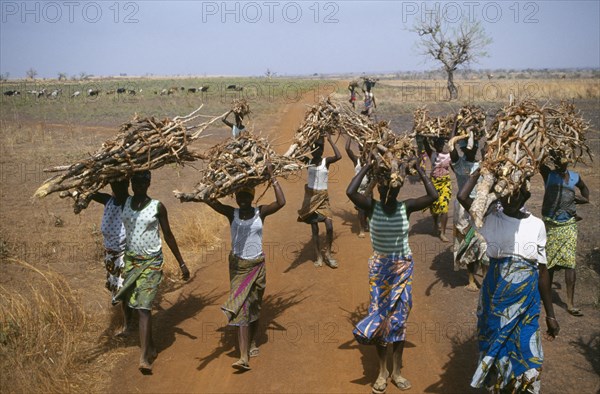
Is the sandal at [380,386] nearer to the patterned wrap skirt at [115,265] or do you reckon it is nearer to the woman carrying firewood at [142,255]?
the woman carrying firewood at [142,255]

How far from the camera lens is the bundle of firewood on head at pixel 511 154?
3328 millimetres

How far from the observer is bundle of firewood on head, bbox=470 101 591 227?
333cm

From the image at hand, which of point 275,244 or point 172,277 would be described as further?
point 275,244

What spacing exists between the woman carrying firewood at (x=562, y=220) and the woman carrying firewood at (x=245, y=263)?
3.21 m

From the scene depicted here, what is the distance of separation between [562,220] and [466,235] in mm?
1093

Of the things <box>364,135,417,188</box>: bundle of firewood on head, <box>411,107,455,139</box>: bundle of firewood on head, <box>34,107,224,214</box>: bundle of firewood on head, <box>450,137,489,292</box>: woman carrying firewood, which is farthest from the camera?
<box>411,107,455,139</box>: bundle of firewood on head

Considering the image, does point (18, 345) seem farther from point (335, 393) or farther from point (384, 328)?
point (384, 328)

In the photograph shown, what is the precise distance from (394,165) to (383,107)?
86.4 feet

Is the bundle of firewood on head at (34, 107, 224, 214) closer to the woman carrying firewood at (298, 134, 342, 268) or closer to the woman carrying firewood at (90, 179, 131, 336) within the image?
the woman carrying firewood at (90, 179, 131, 336)

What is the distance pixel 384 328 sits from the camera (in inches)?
165

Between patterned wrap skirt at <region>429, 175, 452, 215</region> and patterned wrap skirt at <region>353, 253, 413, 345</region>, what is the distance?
4189mm

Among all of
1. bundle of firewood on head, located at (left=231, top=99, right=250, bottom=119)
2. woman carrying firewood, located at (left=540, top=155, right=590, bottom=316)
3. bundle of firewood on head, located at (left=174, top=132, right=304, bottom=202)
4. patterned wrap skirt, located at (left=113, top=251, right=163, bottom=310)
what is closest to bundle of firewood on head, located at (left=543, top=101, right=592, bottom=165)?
woman carrying firewood, located at (left=540, top=155, right=590, bottom=316)

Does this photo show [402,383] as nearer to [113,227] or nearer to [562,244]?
[562,244]

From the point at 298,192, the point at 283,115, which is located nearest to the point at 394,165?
the point at 298,192
